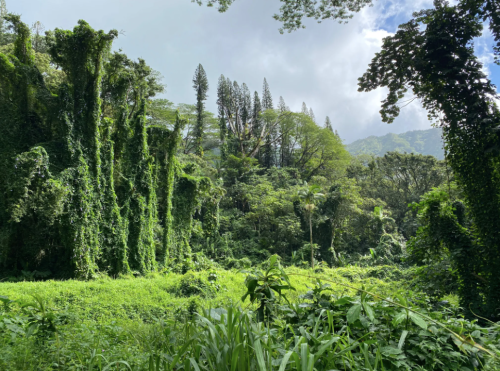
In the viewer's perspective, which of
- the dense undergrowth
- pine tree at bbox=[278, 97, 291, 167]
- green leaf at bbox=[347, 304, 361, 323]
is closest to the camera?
the dense undergrowth

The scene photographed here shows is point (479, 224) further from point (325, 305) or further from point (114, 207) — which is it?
point (114, 207)

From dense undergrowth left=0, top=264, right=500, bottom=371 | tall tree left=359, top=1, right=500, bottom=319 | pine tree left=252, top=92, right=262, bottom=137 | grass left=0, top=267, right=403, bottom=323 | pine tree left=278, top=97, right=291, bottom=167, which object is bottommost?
grass left=0, top=267, right=403, bottom=323

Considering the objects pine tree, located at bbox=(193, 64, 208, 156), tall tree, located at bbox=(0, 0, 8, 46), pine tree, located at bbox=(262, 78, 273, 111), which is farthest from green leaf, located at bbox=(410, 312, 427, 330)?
pine tree, located at bbox=(262, 78, 273, 111)

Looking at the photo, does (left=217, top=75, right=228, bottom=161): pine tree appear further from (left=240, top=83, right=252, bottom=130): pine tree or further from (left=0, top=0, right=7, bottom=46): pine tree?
(left=0, top=0, right=7, bottom=46): pine tree

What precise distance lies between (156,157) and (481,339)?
596 inches

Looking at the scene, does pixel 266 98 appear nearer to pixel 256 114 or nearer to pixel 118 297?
pixel 256 114

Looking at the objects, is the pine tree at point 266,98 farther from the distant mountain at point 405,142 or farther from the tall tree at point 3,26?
the distant mountain at point 405,142

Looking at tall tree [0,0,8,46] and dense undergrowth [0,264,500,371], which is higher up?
tall tree [0,0,8,46]

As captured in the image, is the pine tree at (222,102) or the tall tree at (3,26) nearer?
the tall tree at (3,26)

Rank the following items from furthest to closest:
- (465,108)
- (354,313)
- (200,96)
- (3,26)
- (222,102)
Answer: (222,102)
(200,96)
(3,26)
(465,108)
(354,313)

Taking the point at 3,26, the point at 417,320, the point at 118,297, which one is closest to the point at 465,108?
the point at 417,320

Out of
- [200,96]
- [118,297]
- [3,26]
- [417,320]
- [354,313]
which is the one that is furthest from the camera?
[200,96]

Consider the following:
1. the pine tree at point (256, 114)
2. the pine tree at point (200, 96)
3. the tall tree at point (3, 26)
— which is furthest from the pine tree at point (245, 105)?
the tall tree at point (3, 26)

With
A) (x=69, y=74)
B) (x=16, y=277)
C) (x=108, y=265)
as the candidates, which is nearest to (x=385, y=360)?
(x=108, y=265)
